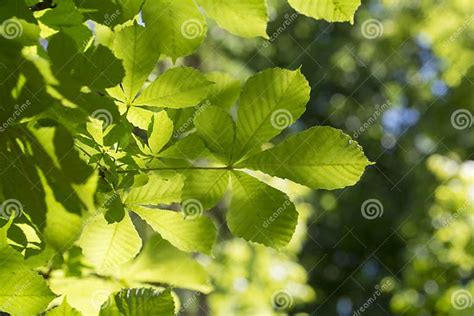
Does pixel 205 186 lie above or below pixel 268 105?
below

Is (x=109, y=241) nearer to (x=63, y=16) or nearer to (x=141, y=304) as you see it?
(x=141, y=304)

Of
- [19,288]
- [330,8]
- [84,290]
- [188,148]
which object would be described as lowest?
[84,290]

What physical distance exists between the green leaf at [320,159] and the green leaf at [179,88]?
0.43 feet

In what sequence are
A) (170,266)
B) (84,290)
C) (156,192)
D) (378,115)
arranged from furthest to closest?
(378,115), (170,266), (84,290), (156,192)

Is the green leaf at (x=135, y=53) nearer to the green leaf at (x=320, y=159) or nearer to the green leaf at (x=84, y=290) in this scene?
the green leaf at (x=320, y=159)

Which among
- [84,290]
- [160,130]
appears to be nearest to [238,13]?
[160,130]

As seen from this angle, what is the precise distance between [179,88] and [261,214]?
0.70 ft

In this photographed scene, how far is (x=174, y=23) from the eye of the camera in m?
0.87

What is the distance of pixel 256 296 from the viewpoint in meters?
4.54

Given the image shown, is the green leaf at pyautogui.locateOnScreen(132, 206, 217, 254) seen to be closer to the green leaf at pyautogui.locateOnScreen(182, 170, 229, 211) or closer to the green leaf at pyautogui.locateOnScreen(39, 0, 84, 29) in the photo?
the green leaf at pyautogui.locateOnScreen(182, 170, 229, 211)

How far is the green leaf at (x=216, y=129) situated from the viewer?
0.85 metres

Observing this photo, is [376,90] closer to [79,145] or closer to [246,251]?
[246,251]

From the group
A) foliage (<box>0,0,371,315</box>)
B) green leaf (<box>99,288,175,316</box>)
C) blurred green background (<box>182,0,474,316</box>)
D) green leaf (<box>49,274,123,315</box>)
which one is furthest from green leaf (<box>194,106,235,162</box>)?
blurred green background (<box>182,0,474,316</box>)

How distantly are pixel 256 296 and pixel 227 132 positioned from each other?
3844mm
